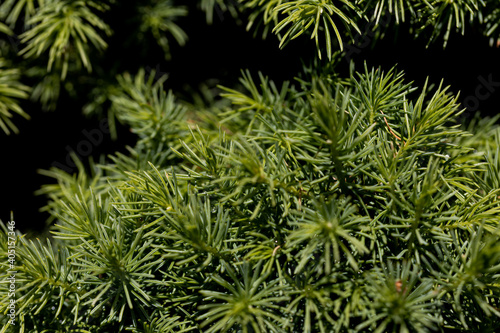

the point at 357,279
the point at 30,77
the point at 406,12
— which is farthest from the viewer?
the point at 30,77

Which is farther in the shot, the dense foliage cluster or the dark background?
the dark background

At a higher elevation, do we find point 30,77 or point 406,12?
point 406,12

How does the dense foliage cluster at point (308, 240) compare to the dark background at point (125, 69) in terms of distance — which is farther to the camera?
the dark background at point (125, 69)

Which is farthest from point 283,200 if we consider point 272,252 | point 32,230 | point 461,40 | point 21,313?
point 32,230

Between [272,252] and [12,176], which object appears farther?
[12,176]

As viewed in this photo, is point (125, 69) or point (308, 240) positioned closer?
point (308, 240)

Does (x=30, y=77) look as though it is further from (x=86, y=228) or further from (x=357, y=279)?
(x=357, y=279)

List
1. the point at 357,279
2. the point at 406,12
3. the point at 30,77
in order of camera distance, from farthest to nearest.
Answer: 1. the point at 30,77
2. the point at 406,12
3. the point at 357,279

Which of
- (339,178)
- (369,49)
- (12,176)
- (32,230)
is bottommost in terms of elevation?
(32,230)

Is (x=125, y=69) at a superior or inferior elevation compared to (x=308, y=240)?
superior
